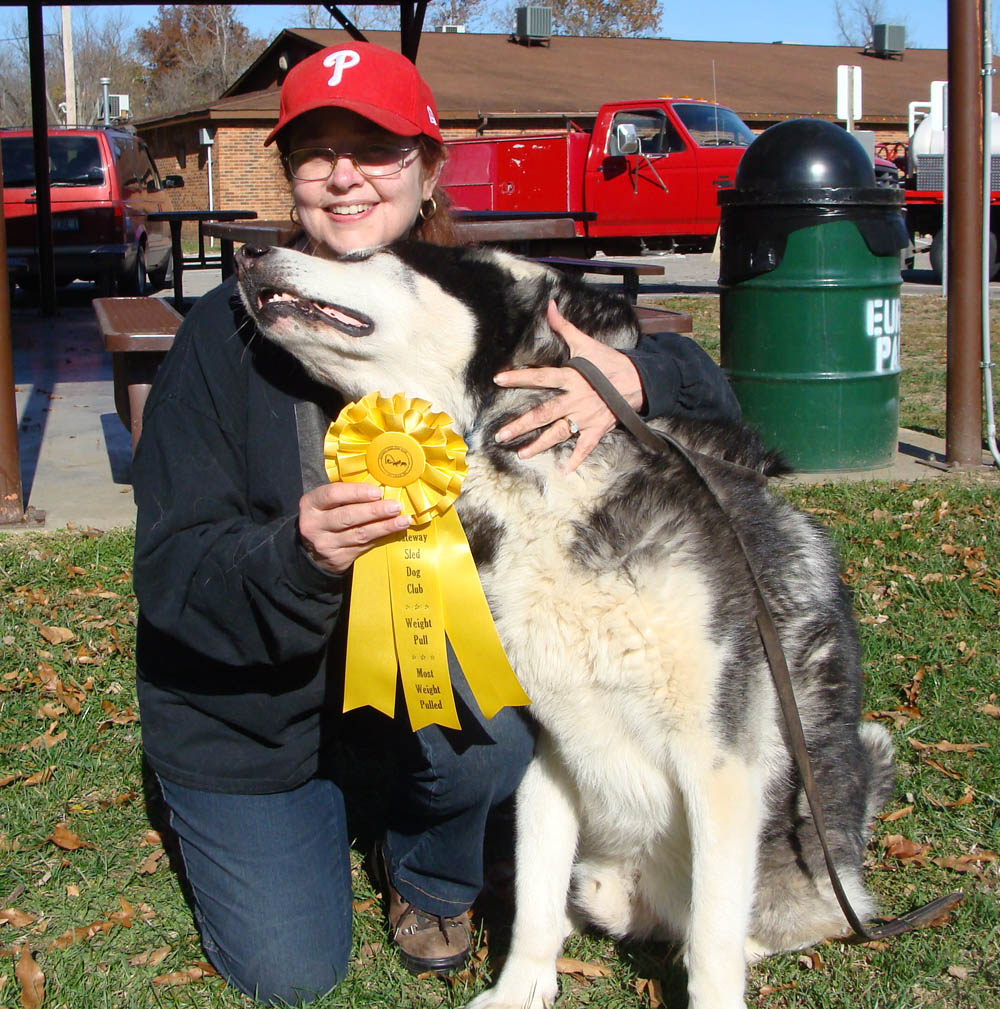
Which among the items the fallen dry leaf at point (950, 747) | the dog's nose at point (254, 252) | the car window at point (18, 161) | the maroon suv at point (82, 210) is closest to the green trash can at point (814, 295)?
the fallen dry leaf at point (950, 747)

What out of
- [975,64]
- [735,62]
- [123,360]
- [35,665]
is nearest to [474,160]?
[975,64]

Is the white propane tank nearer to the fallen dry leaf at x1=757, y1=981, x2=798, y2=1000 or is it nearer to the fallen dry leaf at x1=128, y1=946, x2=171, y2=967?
the fallen dry leaf at x1=757, y1=981, x2=798, y2=1000

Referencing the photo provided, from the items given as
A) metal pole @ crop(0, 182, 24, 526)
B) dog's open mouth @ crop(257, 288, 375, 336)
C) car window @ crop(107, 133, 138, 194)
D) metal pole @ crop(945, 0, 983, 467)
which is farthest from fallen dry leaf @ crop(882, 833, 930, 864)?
car window @ crop(107, 133, 138, 194)

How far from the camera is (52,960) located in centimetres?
238

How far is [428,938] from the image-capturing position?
95.5 inches

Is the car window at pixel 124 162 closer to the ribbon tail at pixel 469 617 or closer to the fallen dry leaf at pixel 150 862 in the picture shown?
the fallen dry leaf at pixel 150 862

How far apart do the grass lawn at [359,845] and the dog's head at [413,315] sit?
1.29 meters

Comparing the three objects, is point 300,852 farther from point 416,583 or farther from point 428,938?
point 416,583

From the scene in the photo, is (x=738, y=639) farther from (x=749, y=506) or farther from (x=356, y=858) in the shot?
→ (x=356, y=858)

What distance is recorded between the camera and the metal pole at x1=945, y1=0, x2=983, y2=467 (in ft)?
18.6

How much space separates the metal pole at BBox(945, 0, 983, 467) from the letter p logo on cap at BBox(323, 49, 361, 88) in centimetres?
446

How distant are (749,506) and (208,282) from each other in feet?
48.9

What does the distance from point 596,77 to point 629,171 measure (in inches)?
595

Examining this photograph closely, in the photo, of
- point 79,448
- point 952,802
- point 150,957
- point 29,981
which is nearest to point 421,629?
point 150,957
